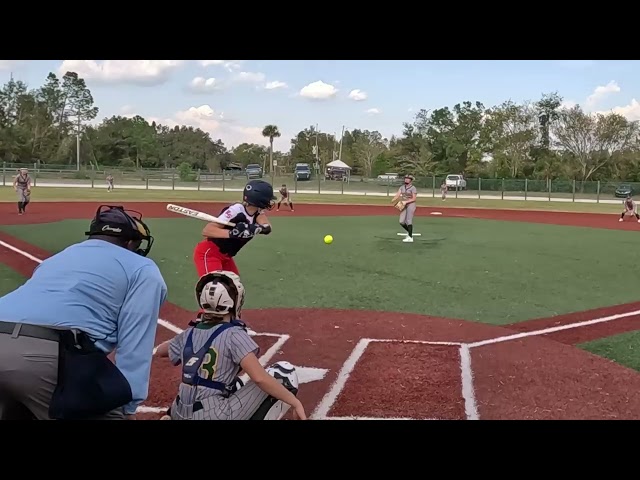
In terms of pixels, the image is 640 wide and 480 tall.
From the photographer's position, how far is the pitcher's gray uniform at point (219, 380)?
323cm

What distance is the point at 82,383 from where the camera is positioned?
8.48 feet

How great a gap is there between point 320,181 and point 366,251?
1509 inches

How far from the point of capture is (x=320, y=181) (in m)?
53.5

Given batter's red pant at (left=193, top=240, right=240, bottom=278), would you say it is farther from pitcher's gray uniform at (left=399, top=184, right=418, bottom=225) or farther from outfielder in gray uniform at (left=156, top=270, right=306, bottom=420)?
pitcher's gray uniform at (left=399, top=184, right=418, bottom=225)

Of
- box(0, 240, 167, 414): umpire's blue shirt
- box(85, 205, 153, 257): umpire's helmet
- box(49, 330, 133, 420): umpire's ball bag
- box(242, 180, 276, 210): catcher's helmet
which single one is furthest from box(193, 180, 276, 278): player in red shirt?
box(49, 330, 133, 420): umpire's ball bag

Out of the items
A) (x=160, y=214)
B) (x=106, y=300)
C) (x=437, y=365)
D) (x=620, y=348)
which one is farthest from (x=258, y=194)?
(x=160, y=214)

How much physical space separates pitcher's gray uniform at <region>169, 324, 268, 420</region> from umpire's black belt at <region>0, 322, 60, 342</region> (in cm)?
84

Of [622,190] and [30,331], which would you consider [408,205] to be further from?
[622,190]

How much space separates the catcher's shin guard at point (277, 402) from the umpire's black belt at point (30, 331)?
1.19m

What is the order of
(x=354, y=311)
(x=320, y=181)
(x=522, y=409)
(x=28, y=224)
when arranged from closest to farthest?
(x=522, y=409) → (x=354, y=311) → (x=28, y=224) → (x=320, y=181)

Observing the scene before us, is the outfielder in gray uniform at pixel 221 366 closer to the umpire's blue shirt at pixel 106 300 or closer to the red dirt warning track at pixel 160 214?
the umpire's blue shirt at pixel 106 300

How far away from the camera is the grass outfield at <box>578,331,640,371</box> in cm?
658
